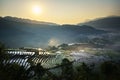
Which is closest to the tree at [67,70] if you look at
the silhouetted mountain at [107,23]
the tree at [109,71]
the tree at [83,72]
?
the tree at [83,72]

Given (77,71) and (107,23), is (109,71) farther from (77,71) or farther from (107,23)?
(107,23)

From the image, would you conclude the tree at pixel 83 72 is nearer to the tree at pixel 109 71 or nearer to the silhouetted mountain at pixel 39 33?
the tree at pixel 109 71

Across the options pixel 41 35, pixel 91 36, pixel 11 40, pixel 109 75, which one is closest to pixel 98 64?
pixel 109 75

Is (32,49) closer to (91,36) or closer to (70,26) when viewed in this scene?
(70,26)

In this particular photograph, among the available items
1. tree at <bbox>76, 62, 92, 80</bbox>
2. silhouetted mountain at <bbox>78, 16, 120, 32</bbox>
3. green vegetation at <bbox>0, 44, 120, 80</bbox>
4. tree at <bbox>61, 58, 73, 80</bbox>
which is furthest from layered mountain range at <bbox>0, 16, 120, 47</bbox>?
tree at <bbox>76, 62, 92, 80</bbox>

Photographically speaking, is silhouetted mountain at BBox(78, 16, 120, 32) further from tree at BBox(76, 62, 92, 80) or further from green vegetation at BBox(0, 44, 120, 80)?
tree at BBox(76, 62, 92, 80)
